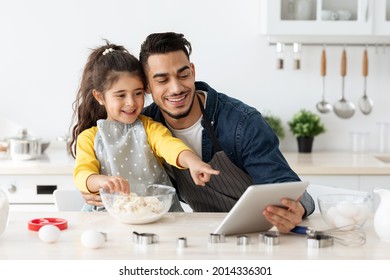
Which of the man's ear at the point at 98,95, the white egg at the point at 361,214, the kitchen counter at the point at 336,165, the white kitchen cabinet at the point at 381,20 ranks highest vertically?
the white kitchen cabinet at the point at 381,20

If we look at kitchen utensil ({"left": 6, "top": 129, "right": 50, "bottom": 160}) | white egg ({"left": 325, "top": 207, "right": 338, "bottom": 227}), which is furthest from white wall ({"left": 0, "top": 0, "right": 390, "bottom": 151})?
white egg ({"left": 325, "top": 207, "right": 338, "bottom": 227})

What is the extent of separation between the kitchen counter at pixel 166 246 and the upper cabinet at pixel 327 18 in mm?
1918

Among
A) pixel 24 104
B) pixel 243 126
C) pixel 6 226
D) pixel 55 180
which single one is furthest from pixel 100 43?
pixel 6 226

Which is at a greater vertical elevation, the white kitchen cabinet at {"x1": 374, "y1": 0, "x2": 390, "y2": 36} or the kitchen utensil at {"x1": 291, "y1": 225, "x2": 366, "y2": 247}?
the white kitchen cabinet at {"x1": 374, "y1": 0, "x2": 390, "y2": 36}

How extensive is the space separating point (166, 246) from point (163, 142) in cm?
69

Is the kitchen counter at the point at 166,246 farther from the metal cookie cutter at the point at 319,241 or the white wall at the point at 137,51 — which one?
the white wall at the point at 137,51

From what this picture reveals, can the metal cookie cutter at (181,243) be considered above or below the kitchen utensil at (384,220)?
below

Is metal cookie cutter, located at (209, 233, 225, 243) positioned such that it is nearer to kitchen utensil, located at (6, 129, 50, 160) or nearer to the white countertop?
the white countertop

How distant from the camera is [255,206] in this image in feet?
6.68

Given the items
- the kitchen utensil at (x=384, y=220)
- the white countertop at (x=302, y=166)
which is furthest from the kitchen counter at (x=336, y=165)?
the kitchen utensil at (x=384, y=220)

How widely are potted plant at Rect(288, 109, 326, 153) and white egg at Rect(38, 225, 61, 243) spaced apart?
2.42m

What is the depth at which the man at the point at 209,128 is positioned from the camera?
2617 millimetres

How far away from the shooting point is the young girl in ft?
8.62
